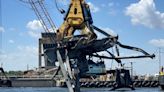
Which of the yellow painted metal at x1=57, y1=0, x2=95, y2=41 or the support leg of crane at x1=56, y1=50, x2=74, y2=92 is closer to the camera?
the support leg of crane at x1=56, y1=50, x2=74, y2=92

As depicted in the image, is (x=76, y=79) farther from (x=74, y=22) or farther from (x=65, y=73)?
(x=74, y=22)

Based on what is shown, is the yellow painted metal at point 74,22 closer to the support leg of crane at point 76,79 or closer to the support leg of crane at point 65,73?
the support leg of crane at point 76,79

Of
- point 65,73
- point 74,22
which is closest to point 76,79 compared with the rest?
point 65,73

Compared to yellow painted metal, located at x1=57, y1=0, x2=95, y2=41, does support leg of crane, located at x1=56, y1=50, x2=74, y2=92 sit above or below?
below

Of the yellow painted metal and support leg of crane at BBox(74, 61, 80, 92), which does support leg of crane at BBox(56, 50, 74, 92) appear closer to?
support leg of crane at BBox(74, 61, 80, 92)

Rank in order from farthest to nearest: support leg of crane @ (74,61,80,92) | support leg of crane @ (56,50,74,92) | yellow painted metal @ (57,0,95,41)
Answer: yellow painted metal @ (57,0,95,41)
support leg of crane @ (74,61,80,92)
support leg of crane @ (56,50,74,92)

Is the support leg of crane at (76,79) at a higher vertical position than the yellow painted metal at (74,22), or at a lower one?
lower

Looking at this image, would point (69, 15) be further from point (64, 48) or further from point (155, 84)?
point (155, 84)

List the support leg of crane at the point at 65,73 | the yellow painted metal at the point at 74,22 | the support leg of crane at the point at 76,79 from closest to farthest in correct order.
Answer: the support leg of crane at the point at 65,73 < the support leg of crane at the point at 76,79 < the yellow painted metal at the point at 74,22

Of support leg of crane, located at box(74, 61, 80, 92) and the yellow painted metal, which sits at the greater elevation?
the yellow painted metal

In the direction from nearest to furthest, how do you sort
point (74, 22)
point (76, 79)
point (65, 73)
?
point (65, 73) < point (76, 79) < point (74, 22)

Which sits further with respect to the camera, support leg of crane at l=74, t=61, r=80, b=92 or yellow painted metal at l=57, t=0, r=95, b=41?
yellow painted metal at l=57, t=0, r=95, b=41

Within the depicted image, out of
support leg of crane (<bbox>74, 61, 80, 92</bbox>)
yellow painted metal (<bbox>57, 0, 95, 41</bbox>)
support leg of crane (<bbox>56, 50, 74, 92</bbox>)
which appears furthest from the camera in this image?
yellow painted metal (<bbox>57, 0, 95, 41</bbox>)

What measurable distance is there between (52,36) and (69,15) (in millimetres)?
9430
